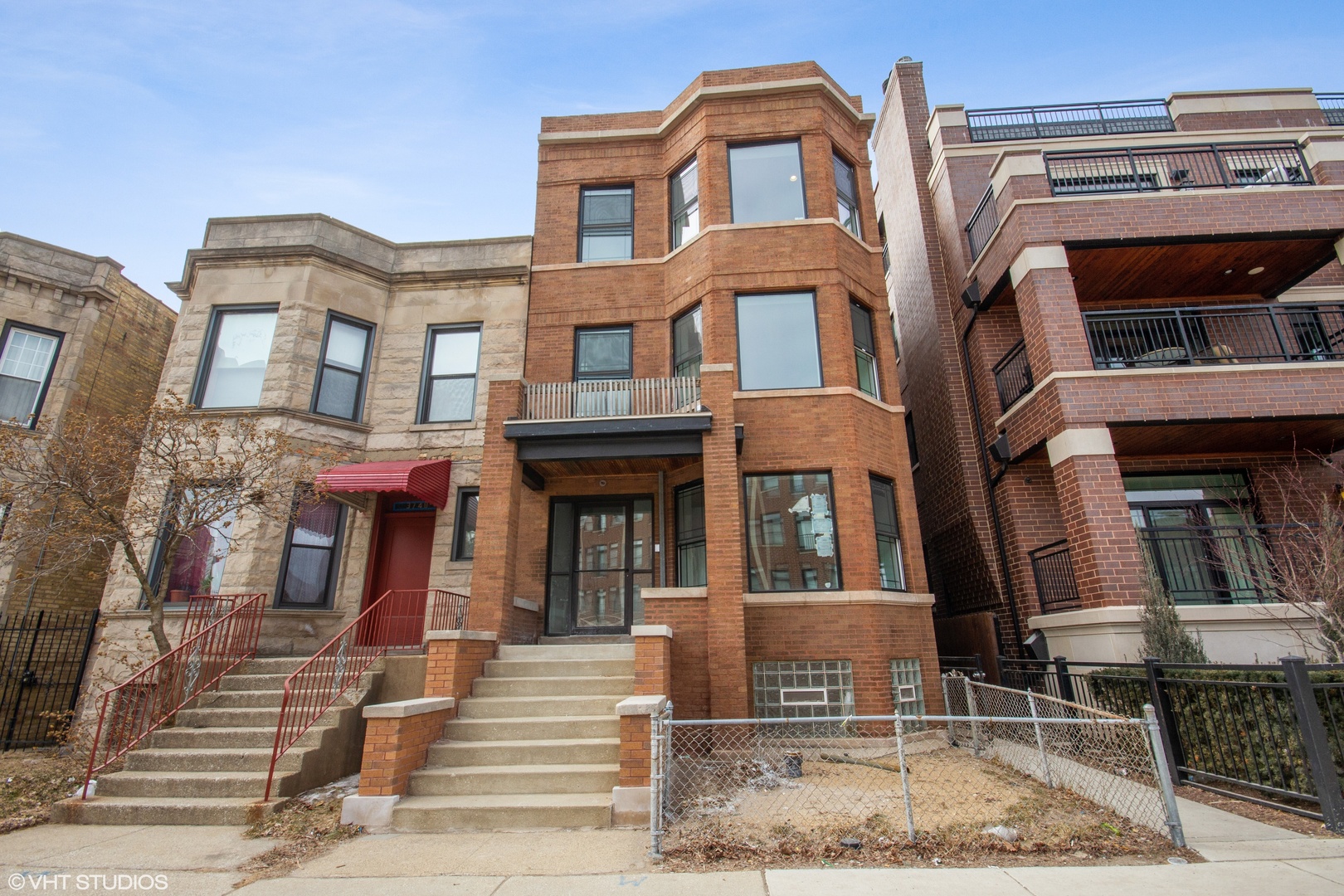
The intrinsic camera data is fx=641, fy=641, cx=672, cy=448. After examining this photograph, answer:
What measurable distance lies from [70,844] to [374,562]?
601cm

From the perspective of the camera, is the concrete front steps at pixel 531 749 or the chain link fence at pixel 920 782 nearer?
the chain link fence at pixel 920 782

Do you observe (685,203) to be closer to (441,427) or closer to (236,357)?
(441,427)

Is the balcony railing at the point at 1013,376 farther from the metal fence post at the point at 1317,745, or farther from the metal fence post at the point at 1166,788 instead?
the metal fence post at the point at 1166,788

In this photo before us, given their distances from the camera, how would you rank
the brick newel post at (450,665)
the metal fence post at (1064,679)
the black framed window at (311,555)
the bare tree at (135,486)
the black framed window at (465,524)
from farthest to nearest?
the black framed window at (465,524), the black framed window at (311,555), the metal fence post at (1064,679), the bare tree at (135,486), the brick newel post at (450,665)

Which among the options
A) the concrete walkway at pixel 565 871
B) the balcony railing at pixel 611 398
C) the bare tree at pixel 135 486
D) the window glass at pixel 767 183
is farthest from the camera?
the window glass at pixel 767 183

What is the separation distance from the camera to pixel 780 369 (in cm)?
1095

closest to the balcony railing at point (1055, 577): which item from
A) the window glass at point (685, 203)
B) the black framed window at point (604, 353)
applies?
the black framed window at point (604, 353)

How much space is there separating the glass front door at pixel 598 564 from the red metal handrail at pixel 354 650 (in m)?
1.65

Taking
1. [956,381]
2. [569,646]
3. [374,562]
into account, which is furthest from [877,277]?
[374,562]

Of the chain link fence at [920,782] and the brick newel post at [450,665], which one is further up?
the brick newel post at [450,665]

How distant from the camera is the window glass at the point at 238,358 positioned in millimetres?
11703

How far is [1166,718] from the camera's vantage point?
6.96 meters

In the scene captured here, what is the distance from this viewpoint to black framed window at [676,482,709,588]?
10.3 meters

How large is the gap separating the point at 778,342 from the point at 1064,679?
6649 millimetres
